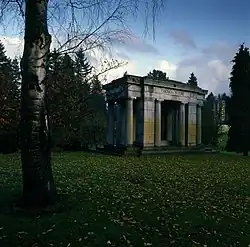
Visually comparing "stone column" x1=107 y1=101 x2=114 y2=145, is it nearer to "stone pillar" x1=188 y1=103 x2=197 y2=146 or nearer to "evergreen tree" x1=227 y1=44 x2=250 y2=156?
"stone pillar" x1=188 y1=103 x2=197 y2=146

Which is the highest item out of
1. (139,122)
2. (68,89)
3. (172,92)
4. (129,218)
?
(172,92)

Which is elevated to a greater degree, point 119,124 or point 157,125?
point 119,124

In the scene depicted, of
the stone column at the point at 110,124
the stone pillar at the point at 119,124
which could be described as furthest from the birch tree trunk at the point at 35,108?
the stone column at the point at 110,124

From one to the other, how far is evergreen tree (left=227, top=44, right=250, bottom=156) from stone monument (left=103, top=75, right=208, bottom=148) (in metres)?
2.97

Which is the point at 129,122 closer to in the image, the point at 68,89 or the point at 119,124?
the point at 119,124

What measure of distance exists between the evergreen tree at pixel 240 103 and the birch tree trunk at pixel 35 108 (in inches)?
944

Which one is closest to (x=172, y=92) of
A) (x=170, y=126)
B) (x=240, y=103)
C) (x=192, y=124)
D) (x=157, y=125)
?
(x=157, y=125)

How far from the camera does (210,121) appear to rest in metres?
43.9

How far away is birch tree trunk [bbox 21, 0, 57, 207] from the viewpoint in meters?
→ 5.43

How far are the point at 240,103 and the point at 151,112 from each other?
25.7ft

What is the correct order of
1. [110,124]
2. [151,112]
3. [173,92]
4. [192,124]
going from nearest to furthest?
[151,112] → [173,92] → [110,124] → [192,124]

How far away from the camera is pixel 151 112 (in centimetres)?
2503

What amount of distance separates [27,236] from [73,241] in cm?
63

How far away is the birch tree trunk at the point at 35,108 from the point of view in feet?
17.8
